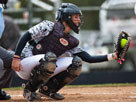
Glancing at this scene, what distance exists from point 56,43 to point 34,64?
0.46 metres

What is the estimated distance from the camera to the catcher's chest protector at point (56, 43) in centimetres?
661

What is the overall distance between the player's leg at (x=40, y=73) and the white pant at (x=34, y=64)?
0.29 ft

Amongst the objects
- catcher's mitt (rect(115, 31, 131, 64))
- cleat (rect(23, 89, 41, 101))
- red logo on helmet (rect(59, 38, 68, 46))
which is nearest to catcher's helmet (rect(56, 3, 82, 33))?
red logo on helmet (rect(59, 38, 68, 46))

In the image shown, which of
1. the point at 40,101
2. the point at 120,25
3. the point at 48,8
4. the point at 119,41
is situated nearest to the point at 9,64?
the point at 40,101

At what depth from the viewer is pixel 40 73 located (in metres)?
6.36

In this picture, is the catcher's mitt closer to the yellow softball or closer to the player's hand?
the yellow softball

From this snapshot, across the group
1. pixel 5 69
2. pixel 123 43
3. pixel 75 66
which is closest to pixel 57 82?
pixel 75 66

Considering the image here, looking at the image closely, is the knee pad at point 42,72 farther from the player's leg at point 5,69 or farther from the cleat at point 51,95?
the player's leg at point 5,69

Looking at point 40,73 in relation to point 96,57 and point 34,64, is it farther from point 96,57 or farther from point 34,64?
point 96,57

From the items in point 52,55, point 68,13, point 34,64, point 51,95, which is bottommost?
point 51,95

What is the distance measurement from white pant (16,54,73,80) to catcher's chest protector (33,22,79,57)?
0.15 m

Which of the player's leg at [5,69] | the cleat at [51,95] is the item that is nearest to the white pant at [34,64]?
the player's leg at [5,69]

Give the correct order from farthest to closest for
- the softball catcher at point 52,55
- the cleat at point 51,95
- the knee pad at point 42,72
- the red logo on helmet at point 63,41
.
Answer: the cleat at point 51,95 < the red logo on helmet at point 63,41 < the softball catcher at point 52,55 < the knee pad at point 42,72

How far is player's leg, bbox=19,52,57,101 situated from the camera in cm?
627
